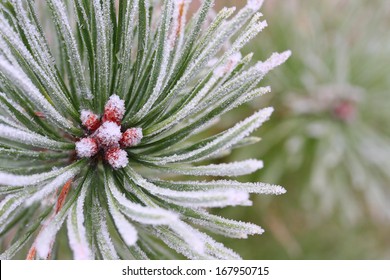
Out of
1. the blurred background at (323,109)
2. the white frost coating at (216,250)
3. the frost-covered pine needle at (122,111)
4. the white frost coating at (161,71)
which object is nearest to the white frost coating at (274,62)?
the frost-covered pine needle at (122,111)

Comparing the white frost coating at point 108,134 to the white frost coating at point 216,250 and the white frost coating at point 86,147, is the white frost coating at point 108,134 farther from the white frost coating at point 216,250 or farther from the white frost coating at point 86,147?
the white frost coating at point 216,250

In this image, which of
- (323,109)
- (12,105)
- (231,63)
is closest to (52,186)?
(12,105)

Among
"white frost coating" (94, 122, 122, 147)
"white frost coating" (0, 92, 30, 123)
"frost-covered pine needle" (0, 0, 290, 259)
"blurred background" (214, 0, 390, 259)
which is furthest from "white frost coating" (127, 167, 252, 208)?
"blurred background" (214, 0, 390, 259)

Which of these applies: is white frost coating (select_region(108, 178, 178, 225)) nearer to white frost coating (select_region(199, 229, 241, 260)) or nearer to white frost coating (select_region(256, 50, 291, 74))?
white frost coating (select_region(199, 229, 241, 260))

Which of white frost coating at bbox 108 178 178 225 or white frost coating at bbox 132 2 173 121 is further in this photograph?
white frost coating at bbox 132 2 173 121
